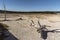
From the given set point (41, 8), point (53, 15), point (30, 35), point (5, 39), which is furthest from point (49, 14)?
point (5, 39)

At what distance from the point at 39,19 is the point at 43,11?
0.31m

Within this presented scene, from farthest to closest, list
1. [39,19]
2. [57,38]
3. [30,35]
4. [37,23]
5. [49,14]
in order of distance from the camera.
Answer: [49,14] < [39,19] < [37,23] < [30,35] < [57,38]

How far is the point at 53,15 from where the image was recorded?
399 cm

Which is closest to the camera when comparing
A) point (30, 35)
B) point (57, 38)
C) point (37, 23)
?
point (57, 38)

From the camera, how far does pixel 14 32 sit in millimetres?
3221

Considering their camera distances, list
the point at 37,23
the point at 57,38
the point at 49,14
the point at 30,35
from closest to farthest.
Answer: the point at 57,38, the point at 30,35, the point at 37,23, the point at 49,14

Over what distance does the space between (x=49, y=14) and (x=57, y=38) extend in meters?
1.30

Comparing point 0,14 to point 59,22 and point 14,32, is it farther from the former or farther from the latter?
point 59,22

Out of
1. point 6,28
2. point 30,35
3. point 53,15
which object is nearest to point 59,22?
point 53,15

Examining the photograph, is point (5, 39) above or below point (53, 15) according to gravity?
below

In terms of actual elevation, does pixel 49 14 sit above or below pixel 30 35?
above

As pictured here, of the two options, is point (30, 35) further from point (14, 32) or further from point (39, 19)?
point (39, 19)

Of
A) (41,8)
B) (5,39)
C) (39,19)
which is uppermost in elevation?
(41,8)

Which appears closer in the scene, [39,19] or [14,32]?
[14,32]
